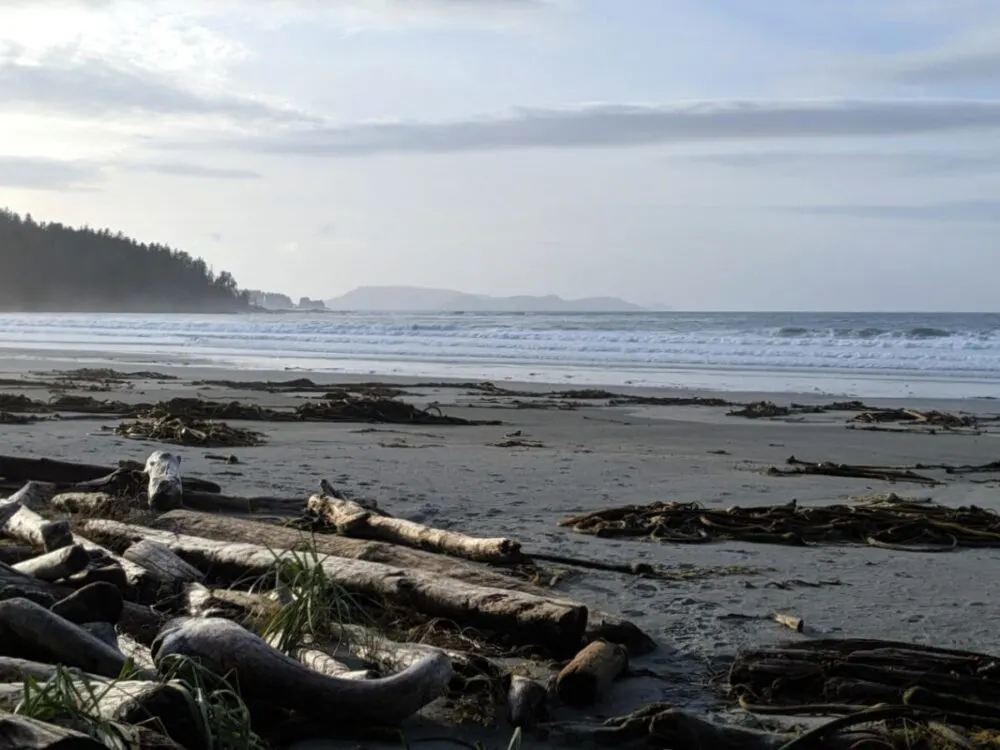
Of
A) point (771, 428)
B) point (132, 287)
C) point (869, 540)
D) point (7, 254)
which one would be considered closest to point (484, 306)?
point (132, 287)

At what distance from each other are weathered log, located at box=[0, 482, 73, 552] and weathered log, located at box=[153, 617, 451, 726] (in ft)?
6.23

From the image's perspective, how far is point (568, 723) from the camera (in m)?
3.76

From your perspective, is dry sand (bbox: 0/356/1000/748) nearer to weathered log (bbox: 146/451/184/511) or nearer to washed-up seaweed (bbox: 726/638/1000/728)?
washed-up seaweed (bbox: 726/638/1000/728)

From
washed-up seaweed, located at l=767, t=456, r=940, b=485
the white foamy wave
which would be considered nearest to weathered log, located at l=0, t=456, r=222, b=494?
washed-up seaweed, located at l=767, t=456, r=940, b=485

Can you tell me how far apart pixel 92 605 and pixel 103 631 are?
172 mm

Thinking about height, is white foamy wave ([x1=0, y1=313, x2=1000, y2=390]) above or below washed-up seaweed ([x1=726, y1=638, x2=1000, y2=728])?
above

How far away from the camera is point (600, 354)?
34.4m

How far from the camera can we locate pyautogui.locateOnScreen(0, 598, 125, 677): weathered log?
3.67m

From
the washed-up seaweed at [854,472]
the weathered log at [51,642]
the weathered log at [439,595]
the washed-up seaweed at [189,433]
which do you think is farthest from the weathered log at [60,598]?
the washed-up seaweed at [854,472]

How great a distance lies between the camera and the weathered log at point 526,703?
372 cm

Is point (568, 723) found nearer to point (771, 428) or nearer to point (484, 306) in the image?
point (771, 428)

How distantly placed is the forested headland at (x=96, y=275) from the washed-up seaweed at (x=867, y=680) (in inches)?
4773

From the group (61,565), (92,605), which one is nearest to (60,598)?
(61,565)

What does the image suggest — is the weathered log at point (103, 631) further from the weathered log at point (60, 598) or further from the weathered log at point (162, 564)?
the weathered log at point (162, 564)
